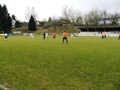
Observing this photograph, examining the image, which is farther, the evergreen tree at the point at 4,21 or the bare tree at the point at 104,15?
the bare tree at the point at 104,15

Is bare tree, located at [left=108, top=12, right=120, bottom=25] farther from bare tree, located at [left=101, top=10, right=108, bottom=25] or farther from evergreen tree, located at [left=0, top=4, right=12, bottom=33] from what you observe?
evergreen tree, located at [left=0, top=4, right=12, bottom=33]

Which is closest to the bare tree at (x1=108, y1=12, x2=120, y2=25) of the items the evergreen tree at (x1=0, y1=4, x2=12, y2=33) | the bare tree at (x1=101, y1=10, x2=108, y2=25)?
the bare tree at (x1=101, y1=10, x2=108, y2=25)

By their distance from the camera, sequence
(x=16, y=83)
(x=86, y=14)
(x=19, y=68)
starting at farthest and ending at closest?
(x=86, y=14)
(x=19, y=68)
(x=16, y=83)

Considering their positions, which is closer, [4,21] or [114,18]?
[4,21]

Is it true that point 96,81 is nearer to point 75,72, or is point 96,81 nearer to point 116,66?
point 75,72

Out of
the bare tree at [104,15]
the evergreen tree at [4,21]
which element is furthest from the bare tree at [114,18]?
the evergreen tree at [4,21]

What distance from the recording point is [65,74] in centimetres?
906

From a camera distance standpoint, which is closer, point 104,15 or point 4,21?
point 4,21

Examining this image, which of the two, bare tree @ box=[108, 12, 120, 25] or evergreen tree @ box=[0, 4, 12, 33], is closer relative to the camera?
evergreen tree @ box=[0, 4, 12, 33]

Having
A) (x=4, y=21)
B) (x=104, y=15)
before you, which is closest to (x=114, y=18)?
(x=104, y=15)

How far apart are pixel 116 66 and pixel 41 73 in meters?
3.90

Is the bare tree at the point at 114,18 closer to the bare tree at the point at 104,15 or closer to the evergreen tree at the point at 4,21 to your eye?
the bare tree at the point at 104,15

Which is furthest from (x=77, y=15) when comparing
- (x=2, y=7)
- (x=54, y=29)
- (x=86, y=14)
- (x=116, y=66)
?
(x=116, y=66)

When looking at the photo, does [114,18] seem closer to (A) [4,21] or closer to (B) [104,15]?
(B) [104,15]
